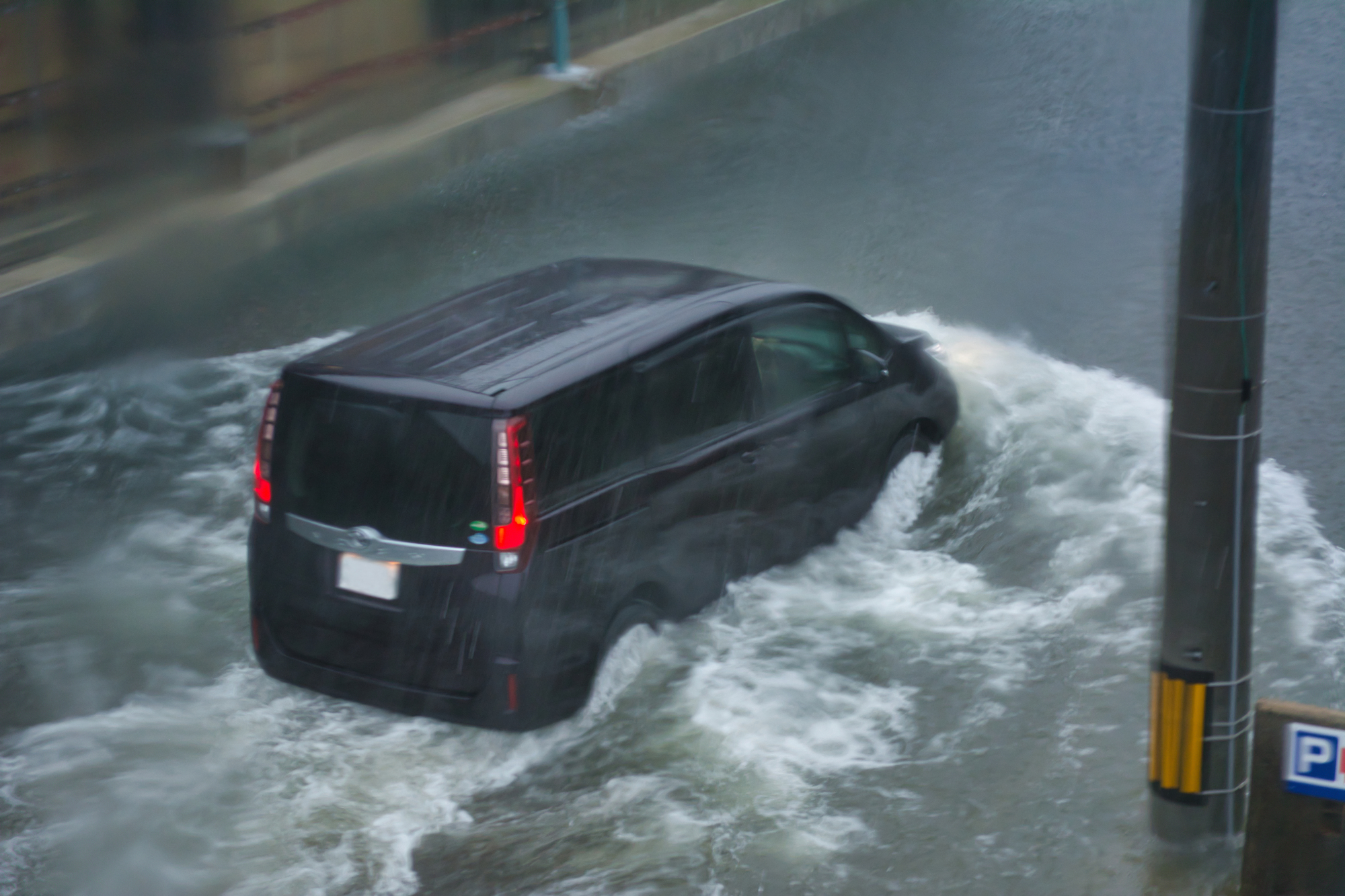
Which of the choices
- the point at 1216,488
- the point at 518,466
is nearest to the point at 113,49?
the point at 518,466

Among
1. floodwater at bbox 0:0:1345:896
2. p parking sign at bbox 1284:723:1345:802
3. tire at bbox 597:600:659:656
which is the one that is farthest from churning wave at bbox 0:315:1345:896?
p parking sign at bbox 1284:723:1345:802

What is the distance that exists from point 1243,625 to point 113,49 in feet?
32.9

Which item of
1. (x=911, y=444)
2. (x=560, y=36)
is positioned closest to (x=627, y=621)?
(x=911, y=444)

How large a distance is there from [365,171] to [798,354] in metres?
8.04

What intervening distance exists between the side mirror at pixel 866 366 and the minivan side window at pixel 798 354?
0.13ft

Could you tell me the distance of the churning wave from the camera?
543 cm

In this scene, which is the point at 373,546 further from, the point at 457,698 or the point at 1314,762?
the point at 1314,762

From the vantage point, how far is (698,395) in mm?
6566

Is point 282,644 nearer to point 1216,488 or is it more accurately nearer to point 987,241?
point 1216,488

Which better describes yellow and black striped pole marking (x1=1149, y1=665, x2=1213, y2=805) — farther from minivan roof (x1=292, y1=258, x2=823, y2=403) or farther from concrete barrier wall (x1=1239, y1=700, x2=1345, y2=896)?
minivan roof (x1=292, y1=258, x2=823, y2=403)

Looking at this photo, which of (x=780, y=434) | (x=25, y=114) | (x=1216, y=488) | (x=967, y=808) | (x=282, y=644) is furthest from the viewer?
(x=25, y=114)

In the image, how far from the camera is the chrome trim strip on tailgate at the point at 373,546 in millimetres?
5746

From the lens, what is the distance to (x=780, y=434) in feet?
22.8

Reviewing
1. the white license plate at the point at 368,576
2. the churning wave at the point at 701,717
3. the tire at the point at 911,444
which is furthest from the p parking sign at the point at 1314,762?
the tire at the point at 911,444
